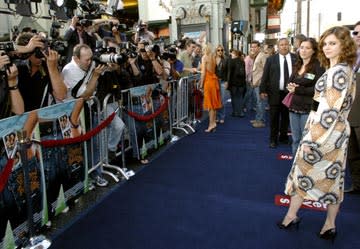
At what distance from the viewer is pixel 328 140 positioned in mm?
2582

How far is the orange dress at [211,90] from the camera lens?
691cm

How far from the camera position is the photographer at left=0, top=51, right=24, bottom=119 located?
9.25 feet

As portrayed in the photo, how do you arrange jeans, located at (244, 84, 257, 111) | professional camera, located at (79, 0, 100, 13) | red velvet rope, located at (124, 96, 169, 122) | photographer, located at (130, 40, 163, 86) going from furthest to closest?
1. jeans, located at (244, 84, 257, 111)
2. photographer, located at (130, 40, 163, 86)
3. professional camera, located at (79, 0, 100, 13)
4. red velvet rope, located at (124, 96, 169, 122)

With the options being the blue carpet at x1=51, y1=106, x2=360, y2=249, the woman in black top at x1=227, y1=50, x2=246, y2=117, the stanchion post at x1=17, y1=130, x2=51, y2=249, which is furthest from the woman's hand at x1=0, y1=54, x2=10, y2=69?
the woman in black top at x1=227, y1=50, x2=246, y2=117

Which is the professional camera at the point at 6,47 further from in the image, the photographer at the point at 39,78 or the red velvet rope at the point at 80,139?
the red velvet rope at the point at 80,139

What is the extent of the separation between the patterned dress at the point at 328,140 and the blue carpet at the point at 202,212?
0.48m

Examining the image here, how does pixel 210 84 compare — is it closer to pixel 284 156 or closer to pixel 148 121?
pixel 148 121

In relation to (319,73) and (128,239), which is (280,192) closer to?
(319,73)

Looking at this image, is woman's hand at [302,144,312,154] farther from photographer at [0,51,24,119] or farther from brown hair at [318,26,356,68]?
photographer at [0,51,24,119]

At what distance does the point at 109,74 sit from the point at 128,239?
7.15 feet

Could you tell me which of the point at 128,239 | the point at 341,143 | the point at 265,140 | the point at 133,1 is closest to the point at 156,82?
the point at 265,140

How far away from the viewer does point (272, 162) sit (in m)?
5.02

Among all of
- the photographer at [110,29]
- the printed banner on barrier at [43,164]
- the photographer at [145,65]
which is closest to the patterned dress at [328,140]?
the printed banner on barrier at [43,164]

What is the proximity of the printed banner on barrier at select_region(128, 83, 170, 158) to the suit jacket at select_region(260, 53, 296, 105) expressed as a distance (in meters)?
1.66
